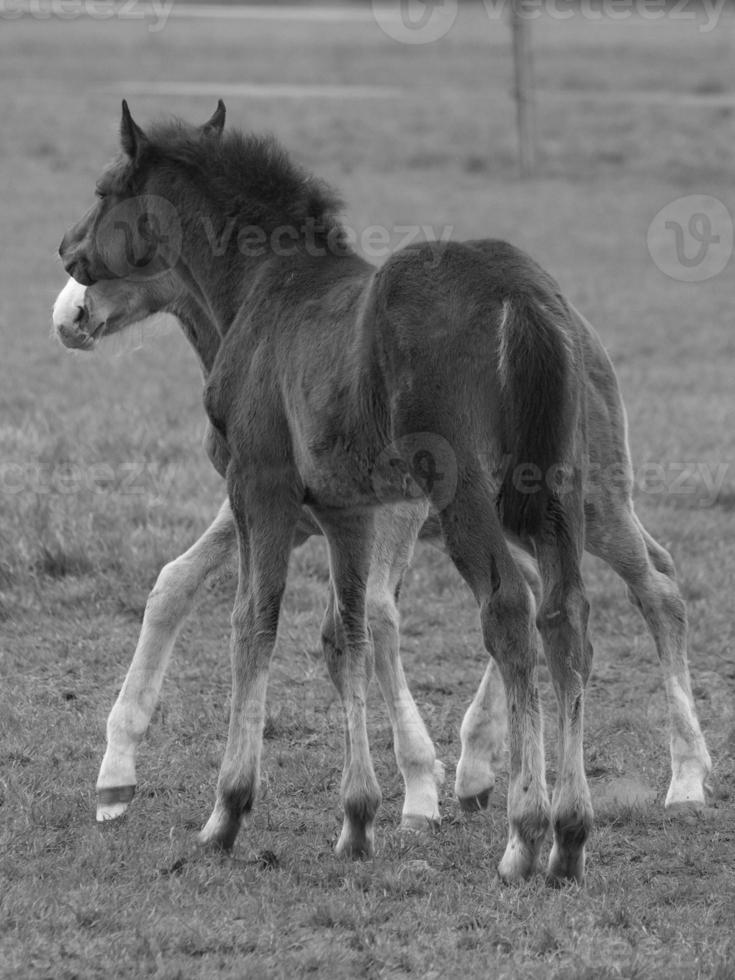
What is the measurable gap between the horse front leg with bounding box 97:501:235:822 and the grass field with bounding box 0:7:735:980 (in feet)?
0.50

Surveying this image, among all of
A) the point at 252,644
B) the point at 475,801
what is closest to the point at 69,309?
the point at 252,644

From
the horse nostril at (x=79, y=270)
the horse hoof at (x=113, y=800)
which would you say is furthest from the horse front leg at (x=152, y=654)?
the horse nostril at (x=79, y=270)

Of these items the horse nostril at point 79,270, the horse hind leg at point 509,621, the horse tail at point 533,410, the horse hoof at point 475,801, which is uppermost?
the horse nostril at point 79,270

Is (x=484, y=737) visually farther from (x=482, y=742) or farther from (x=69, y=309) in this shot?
(x=69, y=309)

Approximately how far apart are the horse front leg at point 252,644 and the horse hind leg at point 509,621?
2.11ft

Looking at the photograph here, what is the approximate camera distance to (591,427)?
179 inches

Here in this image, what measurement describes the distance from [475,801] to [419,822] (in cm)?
26

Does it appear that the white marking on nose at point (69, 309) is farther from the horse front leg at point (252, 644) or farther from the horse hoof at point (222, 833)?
the horse hoof at point (222, 833)

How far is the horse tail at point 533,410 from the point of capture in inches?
153

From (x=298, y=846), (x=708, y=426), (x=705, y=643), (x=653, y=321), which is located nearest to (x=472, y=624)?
(x=705, y=643)

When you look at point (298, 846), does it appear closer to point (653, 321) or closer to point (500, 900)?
point (500, 900)

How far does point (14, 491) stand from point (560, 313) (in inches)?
167

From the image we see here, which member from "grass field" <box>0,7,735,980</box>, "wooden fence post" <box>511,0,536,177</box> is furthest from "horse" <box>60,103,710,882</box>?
"wooden fence post" <box>511,0,536,177</box>

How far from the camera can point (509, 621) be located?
3854 millimetres
